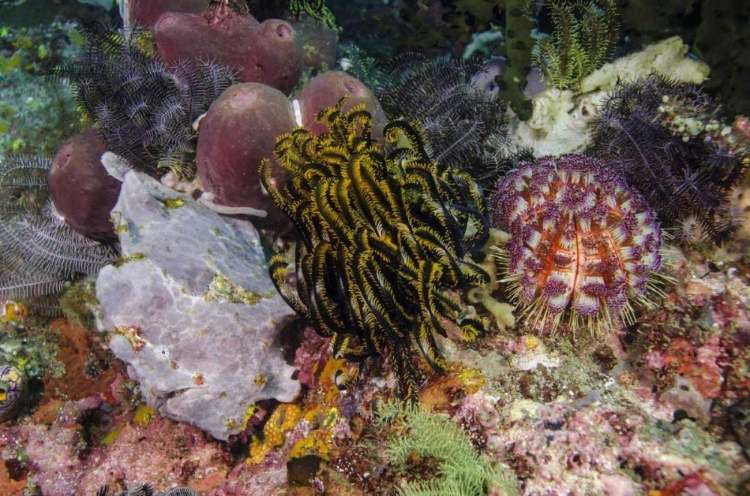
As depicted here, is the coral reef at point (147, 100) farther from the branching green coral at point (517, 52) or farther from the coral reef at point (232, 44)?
the branching green coral at point (517, 52)

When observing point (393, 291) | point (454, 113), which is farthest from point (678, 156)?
point (393, 291)

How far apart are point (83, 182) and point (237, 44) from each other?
184cm

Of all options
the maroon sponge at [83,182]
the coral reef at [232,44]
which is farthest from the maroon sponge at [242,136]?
the maroon sponge at [83,182]

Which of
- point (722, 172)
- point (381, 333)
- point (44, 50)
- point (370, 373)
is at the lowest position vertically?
point (44, 50)

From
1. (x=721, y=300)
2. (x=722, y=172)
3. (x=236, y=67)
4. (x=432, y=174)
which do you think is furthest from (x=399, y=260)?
(x=236, y=67)

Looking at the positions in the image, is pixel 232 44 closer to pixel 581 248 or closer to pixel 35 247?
pixel 35 247

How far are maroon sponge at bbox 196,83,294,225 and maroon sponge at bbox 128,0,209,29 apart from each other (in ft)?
5.20

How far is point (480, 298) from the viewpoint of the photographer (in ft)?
10.4

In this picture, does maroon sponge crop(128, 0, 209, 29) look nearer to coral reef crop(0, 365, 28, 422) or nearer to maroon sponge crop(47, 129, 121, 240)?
maroon sponge crop(47, 129, 121, 240)

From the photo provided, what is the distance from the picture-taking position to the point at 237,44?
14.3 ft

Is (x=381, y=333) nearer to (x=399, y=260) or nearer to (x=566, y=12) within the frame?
(x=399, y=260)

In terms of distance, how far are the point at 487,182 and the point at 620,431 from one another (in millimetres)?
2253

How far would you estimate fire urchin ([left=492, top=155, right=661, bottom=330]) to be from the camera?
9.42ft

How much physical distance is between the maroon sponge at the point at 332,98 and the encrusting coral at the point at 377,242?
42 cm
